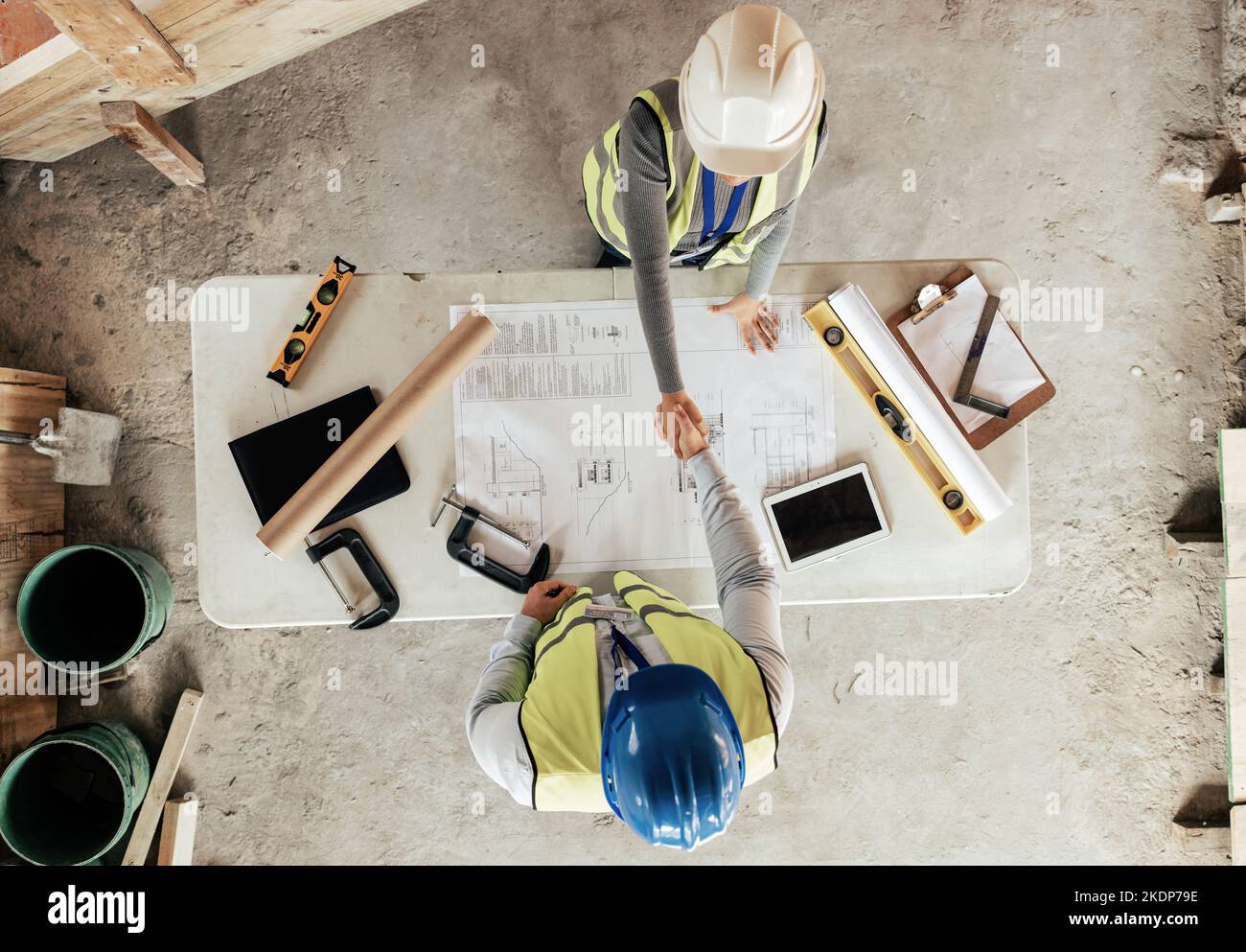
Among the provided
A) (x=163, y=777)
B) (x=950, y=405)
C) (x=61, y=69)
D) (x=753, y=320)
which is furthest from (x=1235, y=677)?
(x=61, y=69)

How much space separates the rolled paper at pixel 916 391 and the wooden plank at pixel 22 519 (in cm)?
257

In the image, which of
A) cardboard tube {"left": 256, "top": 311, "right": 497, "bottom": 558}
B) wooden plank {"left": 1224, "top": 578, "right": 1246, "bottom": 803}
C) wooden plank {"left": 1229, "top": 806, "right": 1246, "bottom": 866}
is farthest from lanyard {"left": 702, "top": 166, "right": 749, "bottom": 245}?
wooden plank {"left": 1229, "top": 806, "right": 1246, "bottom": 866}

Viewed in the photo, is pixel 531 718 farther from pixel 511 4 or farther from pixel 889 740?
pixel 511 4

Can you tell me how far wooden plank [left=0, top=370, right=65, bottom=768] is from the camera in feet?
7.06

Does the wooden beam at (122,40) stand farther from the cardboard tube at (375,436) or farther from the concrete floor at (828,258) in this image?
the cardboard tube at (375,436)

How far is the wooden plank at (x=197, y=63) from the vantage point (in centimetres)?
208

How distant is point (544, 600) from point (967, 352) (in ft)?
4.10

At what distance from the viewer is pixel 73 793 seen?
2.21 meters

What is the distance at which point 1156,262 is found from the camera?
8.54 ft

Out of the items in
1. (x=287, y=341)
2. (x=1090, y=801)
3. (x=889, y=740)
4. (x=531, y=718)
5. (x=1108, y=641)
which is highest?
(x=287, y=341)

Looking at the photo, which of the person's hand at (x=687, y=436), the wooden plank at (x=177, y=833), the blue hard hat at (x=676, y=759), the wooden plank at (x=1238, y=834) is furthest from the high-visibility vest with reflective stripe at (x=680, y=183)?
the wooden plank at (x=1238, y=834)
